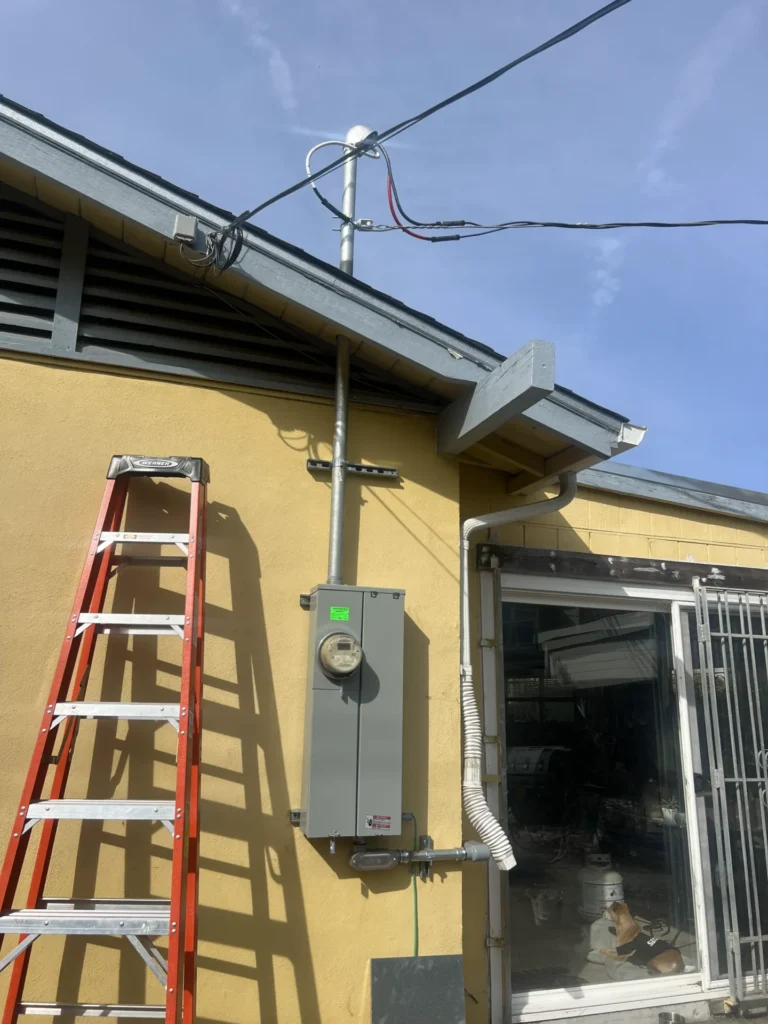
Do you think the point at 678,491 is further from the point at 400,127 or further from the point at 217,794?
the point at 217,794

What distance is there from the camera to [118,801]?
2604 mm

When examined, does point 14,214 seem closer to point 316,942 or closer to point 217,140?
point 217,140

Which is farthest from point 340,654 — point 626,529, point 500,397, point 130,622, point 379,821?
point 626,529

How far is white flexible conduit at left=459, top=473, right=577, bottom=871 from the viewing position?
3.46 metres

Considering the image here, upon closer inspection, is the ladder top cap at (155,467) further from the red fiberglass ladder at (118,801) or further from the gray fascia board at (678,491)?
the gray fascia board at (678,491)

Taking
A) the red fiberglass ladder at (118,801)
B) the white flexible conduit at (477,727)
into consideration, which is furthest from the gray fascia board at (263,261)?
the red fiberglass ladder at (118,801)

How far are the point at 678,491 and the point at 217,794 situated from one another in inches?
136

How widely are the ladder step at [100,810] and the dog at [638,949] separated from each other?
Answer: 3.06 meters

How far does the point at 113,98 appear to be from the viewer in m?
4.41

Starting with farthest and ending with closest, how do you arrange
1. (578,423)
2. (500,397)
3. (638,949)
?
(638,949), (578,423), (500,397)

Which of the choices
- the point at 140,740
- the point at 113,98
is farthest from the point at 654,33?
the point at 140,740

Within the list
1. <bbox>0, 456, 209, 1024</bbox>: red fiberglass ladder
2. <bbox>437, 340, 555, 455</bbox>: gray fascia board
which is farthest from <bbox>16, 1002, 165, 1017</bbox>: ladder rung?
<bbox>437, 340, 555, 455</bbox>: gray fascia board

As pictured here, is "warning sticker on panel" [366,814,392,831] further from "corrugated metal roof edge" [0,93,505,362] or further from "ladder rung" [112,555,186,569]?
"corrugated metal roof edge" [0,93,505,362]

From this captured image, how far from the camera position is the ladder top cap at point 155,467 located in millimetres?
3158
